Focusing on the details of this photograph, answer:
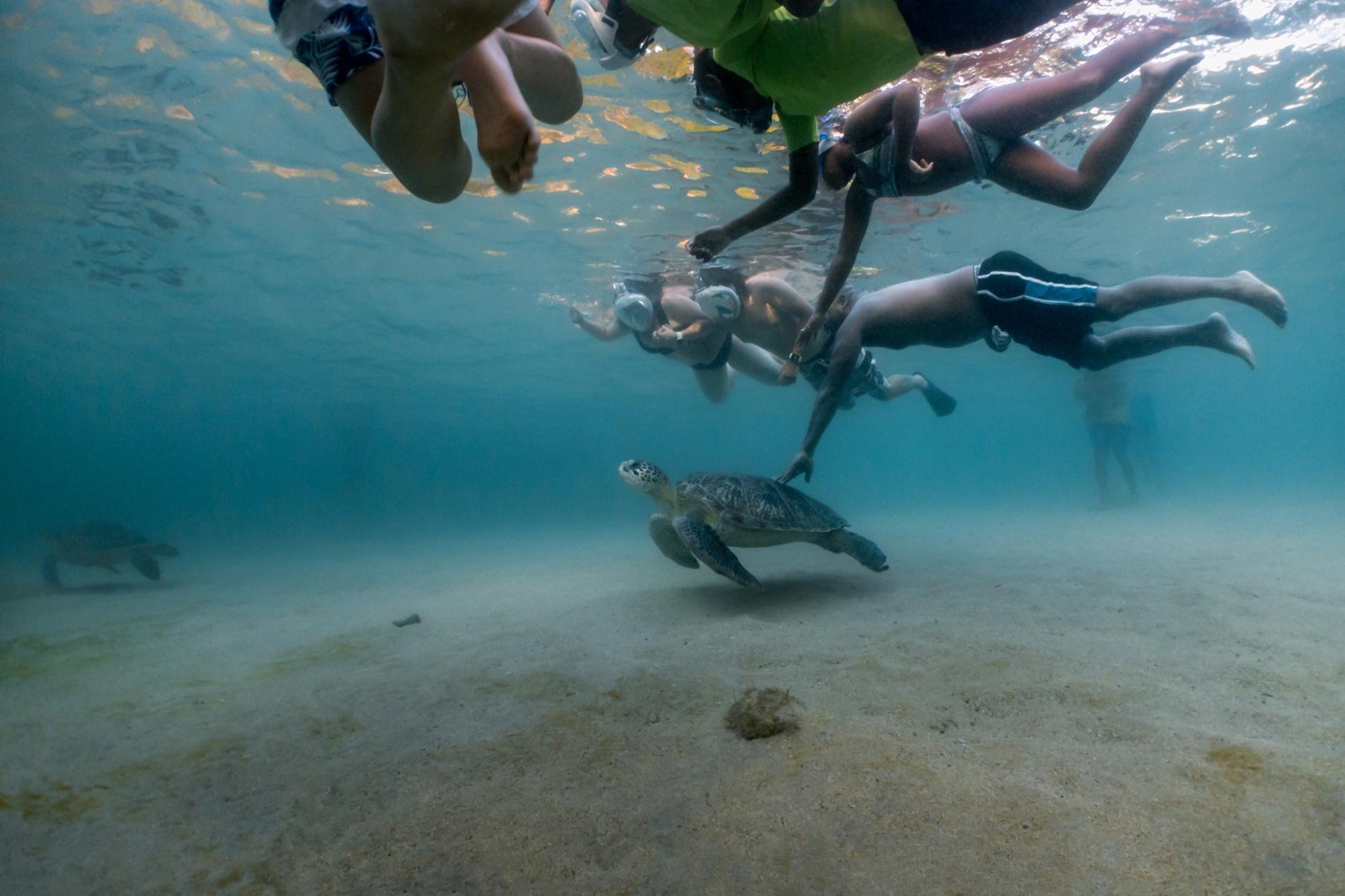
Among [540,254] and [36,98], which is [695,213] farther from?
[36,98]

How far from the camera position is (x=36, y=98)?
9602 millimetres

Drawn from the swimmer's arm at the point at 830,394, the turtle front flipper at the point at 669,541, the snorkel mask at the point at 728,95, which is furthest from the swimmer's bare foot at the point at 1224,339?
the turtle front flipper at the point at 669,541

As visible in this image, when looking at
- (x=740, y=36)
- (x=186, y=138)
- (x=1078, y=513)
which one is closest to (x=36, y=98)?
(x=186, y=138)

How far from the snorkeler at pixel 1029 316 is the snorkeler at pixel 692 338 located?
1.63m

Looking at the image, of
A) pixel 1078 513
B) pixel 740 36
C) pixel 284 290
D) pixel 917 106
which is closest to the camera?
pixel 740 36

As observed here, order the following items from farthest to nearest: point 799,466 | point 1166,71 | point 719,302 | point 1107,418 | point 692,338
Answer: point 1107,418
point 692,338
point 719,302
point 799,466
point 1166,71

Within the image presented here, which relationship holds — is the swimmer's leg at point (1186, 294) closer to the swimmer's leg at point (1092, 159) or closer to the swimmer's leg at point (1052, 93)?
the swimmer's leg at point (1092, 159)

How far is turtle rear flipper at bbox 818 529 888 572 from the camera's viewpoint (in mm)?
5992

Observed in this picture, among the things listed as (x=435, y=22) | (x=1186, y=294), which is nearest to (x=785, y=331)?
(x=1186, y=294)

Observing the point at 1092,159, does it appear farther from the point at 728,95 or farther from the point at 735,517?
the point at 735,517

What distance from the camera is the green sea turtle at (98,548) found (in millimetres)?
11453

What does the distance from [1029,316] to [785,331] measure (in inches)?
183

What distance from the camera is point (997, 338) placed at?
6.11m

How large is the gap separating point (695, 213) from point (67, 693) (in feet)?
38.6
